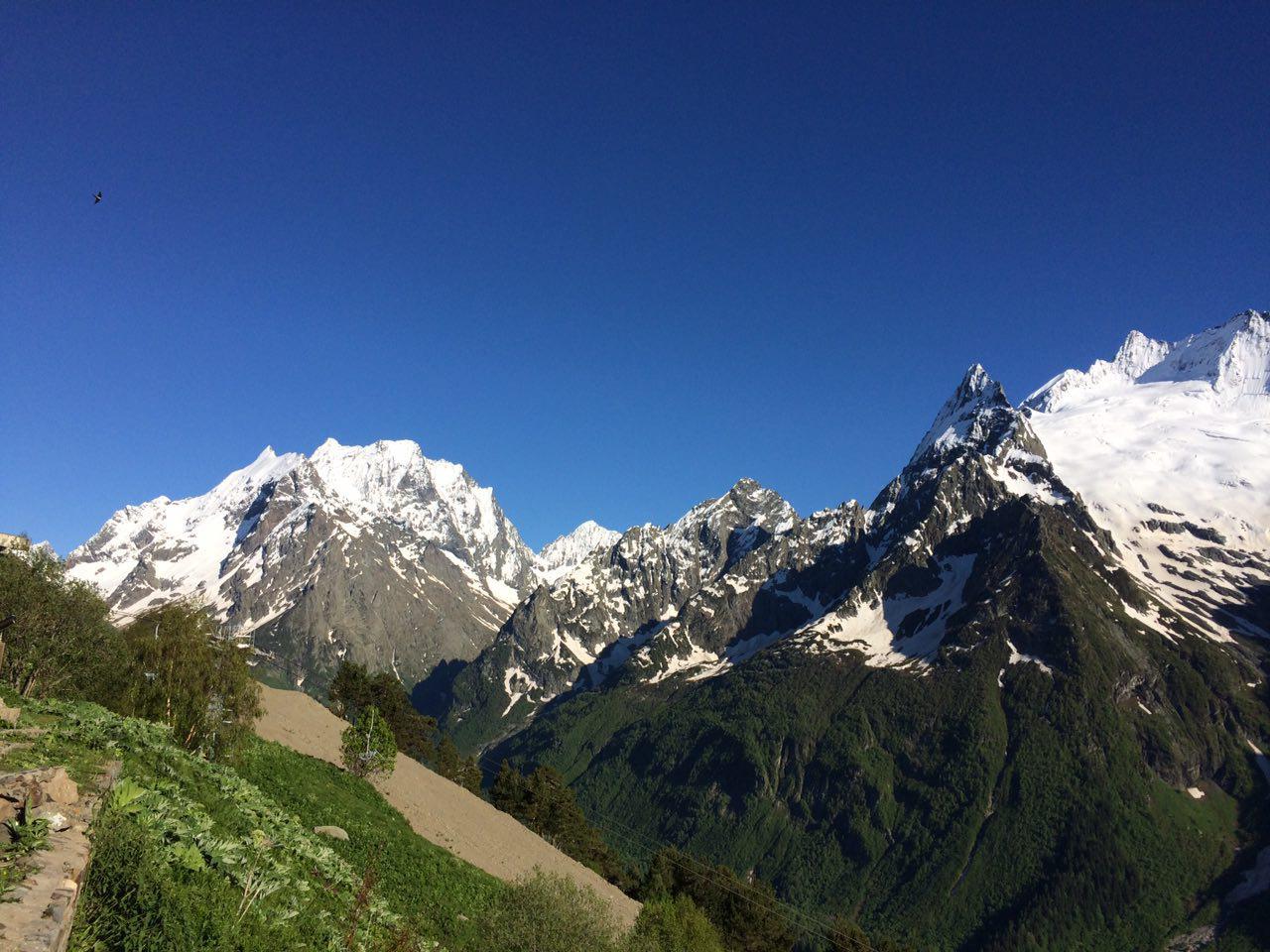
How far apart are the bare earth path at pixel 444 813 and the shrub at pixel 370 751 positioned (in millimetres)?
1805

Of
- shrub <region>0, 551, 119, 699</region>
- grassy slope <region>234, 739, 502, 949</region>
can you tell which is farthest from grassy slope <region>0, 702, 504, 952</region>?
shrub <region>0, 551, 119, 699</region>

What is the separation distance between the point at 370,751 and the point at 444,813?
10111 millimetres

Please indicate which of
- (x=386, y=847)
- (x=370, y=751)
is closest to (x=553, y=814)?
(x=370, y=751)

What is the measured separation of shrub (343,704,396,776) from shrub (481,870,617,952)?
33.3 m

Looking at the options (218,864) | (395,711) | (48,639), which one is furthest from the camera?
(395,711)

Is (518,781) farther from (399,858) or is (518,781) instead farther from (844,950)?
(399,858)

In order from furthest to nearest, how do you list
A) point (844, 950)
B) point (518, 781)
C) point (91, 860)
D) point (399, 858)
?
point (518, 781) < point (844, 950) < point (399, 858) < point (91, 860)

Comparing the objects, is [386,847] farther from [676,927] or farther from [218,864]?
[218,864]

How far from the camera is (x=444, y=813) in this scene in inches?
2921

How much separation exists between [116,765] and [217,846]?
20.2 feet

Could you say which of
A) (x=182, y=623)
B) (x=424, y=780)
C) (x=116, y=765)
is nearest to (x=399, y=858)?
(x=182, y=623)

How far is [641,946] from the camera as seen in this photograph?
40875 mm

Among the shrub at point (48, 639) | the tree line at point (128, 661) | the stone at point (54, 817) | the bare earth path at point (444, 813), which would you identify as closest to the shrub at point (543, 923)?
the tree line at point (128, 661)

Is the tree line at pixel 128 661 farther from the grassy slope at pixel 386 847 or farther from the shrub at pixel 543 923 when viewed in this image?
the shrub at pixel 543 923
